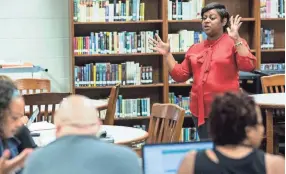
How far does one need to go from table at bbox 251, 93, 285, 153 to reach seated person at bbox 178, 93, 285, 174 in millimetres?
2591

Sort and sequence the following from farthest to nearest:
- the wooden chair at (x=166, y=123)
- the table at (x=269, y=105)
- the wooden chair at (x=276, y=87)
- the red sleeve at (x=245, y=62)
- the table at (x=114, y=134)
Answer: the wooden chair at (x=276, y=87), the table at (x=269, y=105), the red sleeve at (x=245, y=62), the wooden chair at (x=166, y=123), the table at (x=114, y=134)

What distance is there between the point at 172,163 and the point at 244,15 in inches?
180

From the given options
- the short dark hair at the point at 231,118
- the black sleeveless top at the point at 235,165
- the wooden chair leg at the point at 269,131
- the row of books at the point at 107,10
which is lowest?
the wooden chair leg at the point at 269,131

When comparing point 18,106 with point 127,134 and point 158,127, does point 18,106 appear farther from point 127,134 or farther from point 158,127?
point 158,127

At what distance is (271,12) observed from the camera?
19.6 ft

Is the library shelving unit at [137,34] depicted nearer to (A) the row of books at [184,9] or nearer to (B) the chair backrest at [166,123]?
(A) the row of books at [184,9]

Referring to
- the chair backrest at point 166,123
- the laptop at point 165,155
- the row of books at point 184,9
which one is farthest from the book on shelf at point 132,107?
the laptop at point 165,155

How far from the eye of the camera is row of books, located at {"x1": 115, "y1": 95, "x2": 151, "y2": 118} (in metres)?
5.84

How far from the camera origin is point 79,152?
1481 millimetres

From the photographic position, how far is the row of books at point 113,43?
568 centimetres

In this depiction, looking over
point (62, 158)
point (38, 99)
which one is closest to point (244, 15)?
point (38, 99)

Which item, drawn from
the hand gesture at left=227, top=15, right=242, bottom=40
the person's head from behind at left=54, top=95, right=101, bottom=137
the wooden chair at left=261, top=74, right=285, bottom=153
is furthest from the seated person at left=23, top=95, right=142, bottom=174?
the wooden chair at left=261, top=74, right=285, bottom=153

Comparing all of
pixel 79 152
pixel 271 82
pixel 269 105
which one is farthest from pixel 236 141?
pixel 271 82

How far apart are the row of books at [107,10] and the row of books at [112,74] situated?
488 millimetres
